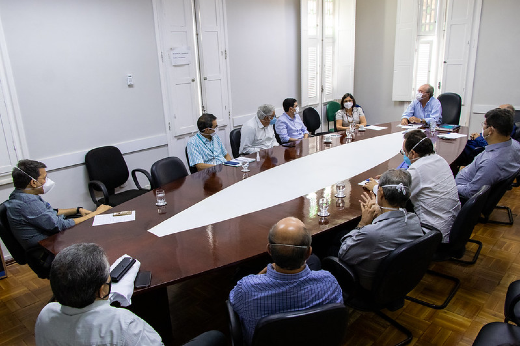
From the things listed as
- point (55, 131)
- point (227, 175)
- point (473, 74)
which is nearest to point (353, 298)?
point (227, 175)

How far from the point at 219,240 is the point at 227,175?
1.35 m

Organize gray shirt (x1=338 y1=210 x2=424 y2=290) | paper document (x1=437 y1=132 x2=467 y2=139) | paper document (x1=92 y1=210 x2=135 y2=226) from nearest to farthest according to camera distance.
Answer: gray shirt (x1=338 y1=210 x2=424 y2=290) → paper document (x1=92 y1=210 x2=135 y2=226) → paper document (x1=437 y1=132 x2=467 y2=139)

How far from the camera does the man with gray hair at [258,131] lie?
4.84 m

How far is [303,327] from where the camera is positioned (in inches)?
60.7

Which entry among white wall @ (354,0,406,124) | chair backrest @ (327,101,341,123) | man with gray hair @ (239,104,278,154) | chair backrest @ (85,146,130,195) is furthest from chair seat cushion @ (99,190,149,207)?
white wall @ (354,0,406,124)

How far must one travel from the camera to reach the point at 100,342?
140 cm

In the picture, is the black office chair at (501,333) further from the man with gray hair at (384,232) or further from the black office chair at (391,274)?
the man with gray hair at (384,232)

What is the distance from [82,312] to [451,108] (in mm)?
5944

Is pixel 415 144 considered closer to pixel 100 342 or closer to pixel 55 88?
pixel 100 342

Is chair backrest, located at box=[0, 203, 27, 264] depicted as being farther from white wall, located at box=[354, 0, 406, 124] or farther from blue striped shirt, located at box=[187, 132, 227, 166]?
white wall, located at box=[354, 0, 406, 124]

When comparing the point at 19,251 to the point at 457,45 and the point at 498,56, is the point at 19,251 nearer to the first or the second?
the point at 457,45

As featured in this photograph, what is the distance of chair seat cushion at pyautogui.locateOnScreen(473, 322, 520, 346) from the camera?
176cm

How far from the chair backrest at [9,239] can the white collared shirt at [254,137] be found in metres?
2.70

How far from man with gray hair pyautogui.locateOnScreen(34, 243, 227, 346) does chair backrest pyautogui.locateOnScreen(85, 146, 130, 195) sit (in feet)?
9.73
